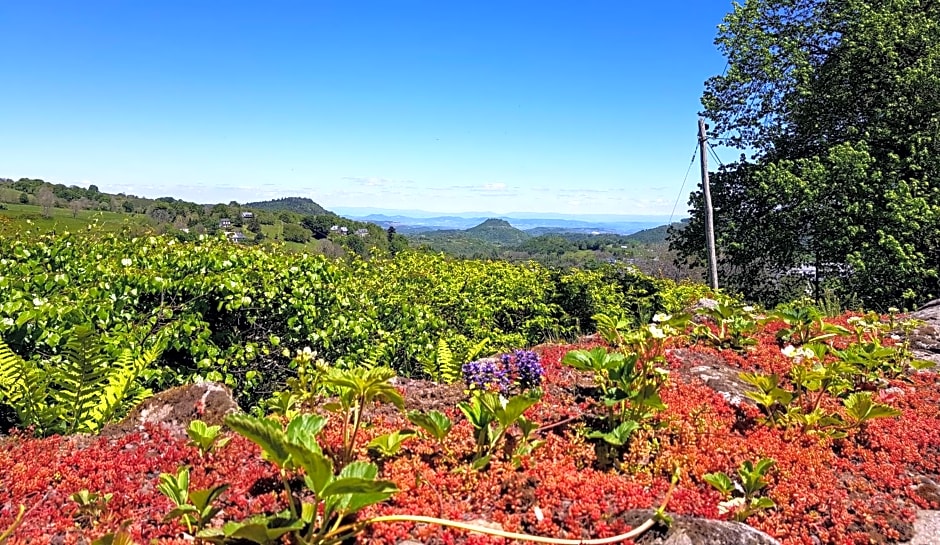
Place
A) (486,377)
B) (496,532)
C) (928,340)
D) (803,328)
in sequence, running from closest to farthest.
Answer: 1. (496,532)
2. (486,377)
3. (803,328)
4. (928,340)

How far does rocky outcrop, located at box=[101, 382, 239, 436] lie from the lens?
3656 mm

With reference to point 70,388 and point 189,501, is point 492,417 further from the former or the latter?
point 70,388

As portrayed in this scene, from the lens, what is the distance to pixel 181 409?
3.82m

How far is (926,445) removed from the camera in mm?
3943

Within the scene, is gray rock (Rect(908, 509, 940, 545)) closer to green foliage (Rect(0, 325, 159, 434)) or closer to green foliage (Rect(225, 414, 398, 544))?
green foliage (Rect(225, 414, 398, 544))

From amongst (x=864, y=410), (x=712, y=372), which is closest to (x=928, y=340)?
(x=712, y=372)

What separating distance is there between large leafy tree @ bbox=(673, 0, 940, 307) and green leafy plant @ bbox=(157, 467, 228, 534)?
15.8 m

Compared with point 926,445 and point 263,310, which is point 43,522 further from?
point 926,445

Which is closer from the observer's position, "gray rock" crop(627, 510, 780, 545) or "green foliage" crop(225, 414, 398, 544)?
"green foliage" crop(225, 414, 398, 544)

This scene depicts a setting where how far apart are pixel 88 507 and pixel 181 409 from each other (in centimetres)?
131

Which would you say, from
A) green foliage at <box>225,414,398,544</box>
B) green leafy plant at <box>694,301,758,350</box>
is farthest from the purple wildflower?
green leafy plant at <box>694,301,758,350</box>

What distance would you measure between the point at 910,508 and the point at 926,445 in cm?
114

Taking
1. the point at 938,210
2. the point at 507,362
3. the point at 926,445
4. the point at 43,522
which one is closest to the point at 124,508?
the point at 43,522

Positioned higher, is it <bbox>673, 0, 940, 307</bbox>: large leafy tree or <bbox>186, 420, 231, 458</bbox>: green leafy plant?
<bbox>673, 0, 940, 307</bbox>: large leafy tree
